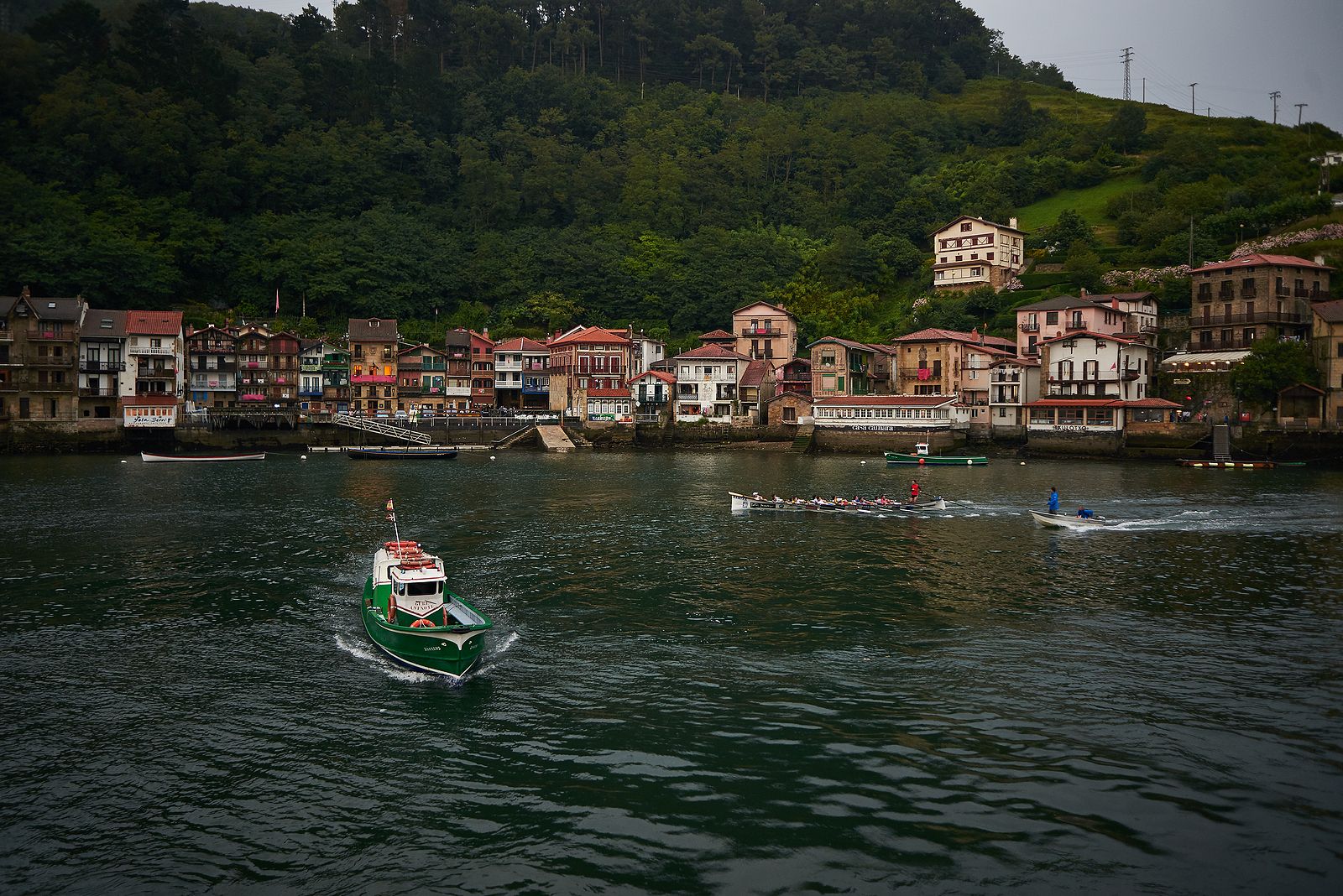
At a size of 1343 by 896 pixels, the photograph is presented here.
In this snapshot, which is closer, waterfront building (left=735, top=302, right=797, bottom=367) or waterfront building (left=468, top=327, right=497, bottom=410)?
waterfront building (left=735, top=302, right=797, bottom=367)

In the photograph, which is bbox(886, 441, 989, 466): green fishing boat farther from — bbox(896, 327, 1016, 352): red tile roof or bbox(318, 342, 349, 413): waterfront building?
bbox(318, 342, 349, 413): waterfront building

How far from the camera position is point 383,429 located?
9981 centimetres

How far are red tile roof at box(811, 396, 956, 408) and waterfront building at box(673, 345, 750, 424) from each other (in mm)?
11491

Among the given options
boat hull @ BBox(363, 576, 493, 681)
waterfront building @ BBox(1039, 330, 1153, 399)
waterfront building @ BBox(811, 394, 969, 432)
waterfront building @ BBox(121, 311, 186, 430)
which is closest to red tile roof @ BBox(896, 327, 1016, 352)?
waterfront building @ BBox(811, 394, 969, 432)

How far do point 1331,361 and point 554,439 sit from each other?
7563cm

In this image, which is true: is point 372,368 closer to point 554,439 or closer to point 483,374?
point 483,374

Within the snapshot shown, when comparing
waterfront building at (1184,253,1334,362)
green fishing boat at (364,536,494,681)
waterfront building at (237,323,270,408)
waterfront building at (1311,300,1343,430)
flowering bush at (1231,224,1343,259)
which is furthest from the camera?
waterfront building at (237,323,270,408)

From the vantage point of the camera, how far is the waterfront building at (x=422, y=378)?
11512cm

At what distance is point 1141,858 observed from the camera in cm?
1491

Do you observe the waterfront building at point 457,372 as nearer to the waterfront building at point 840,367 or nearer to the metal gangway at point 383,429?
the metal gangway at point 383,429

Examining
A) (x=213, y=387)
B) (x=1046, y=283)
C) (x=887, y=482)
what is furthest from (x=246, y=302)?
(x=1046, y=283)

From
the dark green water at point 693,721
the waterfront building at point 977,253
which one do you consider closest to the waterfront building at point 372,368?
the dark green water at point 693,721

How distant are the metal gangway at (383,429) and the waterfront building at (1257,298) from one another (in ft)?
272

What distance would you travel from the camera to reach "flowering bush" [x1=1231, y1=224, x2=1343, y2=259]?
3853 inches
